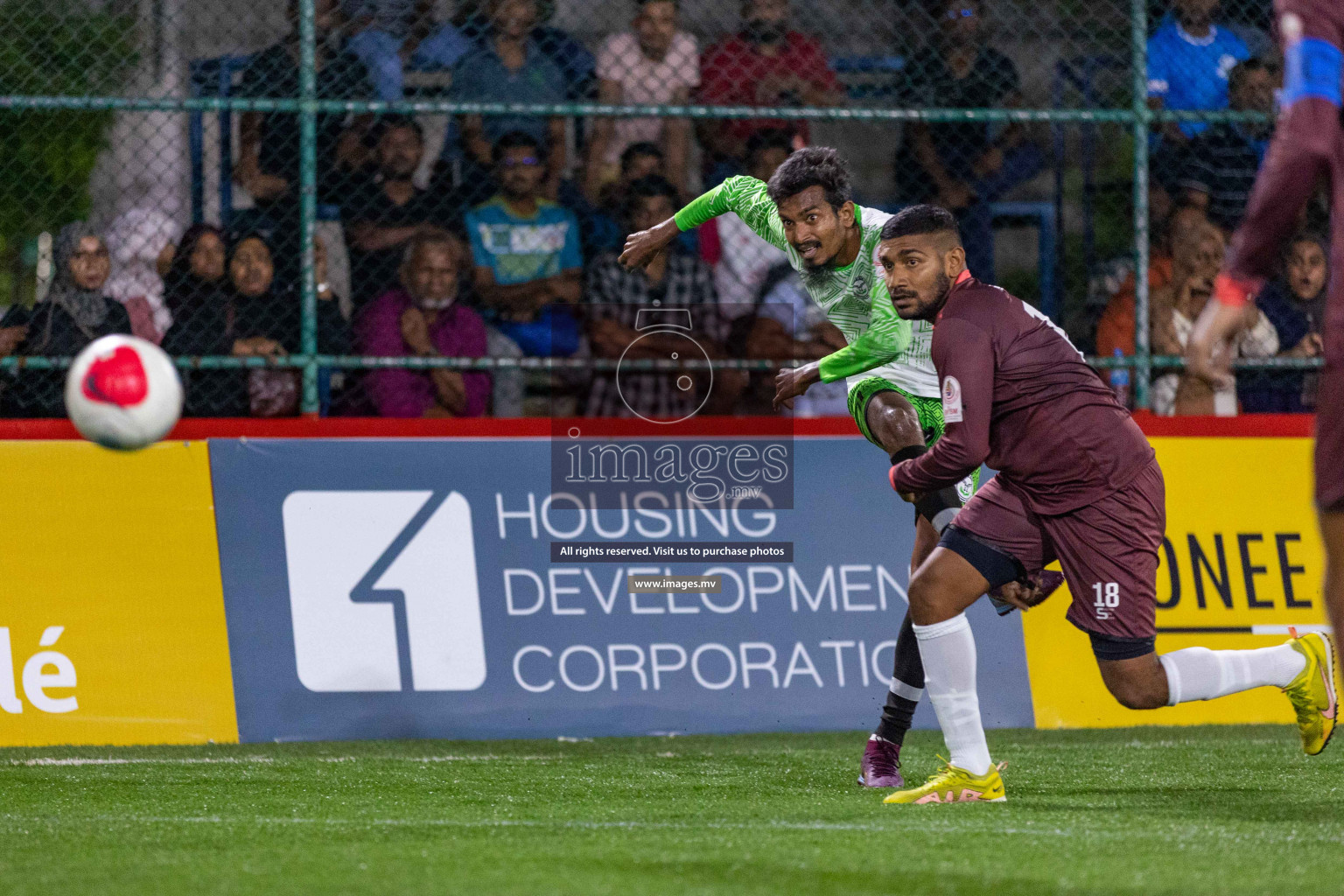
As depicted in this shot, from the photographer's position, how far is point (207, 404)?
7.61m

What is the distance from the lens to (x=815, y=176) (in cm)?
570

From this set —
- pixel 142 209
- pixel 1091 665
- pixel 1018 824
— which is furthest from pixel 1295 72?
pixel 142 209

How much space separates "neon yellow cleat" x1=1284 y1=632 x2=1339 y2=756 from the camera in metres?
5.41

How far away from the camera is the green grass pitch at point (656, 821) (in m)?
3.84

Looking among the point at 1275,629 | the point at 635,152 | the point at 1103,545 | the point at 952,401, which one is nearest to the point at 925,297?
the point at 952,401

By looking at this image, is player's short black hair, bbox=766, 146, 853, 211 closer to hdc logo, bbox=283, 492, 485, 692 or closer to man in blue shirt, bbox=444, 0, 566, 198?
hdc logo, bbox=283, 492, 485, 692

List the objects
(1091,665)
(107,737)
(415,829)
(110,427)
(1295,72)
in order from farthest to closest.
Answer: (1091,665), (107,737), (110,427), (415,829), (1295,72)

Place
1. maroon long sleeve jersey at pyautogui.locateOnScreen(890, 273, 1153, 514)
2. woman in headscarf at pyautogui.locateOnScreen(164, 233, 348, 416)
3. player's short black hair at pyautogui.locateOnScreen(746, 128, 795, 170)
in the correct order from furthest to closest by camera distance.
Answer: player's short black hair at pyautogui.locateOnScreen(746, 128, 795, 170)
woman in headscarf at pyautogui.locateOnScreen(164, 233, 348, 416)
maroon long sleeve jersey at pyautogui.locateOnScreen(890, 273, 1153, 514)

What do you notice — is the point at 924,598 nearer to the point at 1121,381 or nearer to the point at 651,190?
the point at 1121,381

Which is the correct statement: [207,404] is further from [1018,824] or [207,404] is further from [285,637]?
[1018,824]

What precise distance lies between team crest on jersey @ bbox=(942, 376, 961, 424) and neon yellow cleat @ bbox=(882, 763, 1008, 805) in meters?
1.15

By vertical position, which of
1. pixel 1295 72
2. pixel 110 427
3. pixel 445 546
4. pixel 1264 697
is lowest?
pixel 1264 697

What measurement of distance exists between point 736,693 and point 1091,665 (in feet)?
5.37

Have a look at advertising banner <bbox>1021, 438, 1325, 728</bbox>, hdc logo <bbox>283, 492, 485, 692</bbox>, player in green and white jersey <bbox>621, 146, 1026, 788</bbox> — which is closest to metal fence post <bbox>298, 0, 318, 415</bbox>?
hdc logo <bbox>283, 492, 485, 692</bbox>
